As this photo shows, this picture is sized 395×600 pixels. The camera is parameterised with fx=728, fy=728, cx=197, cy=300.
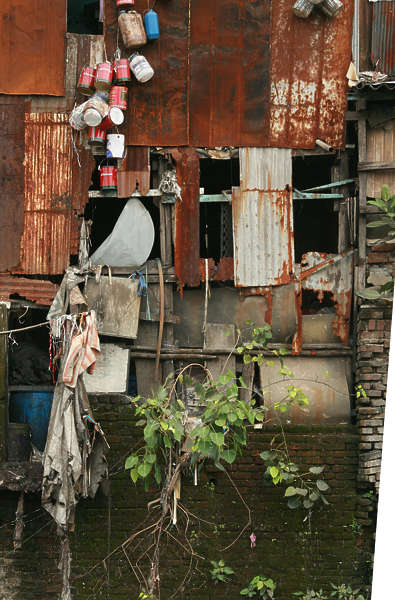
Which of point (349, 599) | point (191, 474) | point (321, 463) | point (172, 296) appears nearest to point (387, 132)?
point (172, 296)

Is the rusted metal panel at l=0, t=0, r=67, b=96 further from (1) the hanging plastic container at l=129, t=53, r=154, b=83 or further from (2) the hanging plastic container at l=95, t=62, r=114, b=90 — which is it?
(1) the hanging plastic container at l=129, t=53, r=154, b=83

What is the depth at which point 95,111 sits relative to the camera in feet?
24.3

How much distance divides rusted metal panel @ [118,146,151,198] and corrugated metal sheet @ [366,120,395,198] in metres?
2.36

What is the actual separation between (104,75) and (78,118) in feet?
1.70

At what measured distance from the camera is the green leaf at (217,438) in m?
6.02

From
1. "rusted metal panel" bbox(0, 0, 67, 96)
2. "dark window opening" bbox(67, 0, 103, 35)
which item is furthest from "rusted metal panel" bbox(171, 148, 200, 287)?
"dark window opening" bbox(67, 0, 103, 35)

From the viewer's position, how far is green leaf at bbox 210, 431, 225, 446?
19.7ft

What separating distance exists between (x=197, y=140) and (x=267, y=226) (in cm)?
119

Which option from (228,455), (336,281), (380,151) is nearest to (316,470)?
(228,455)

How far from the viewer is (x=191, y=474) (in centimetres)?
723

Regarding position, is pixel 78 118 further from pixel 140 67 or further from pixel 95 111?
pixel 140 67

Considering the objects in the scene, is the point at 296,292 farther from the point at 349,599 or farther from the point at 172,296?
the point at 349,599

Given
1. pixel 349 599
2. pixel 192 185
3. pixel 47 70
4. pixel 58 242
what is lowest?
pixel 349 599

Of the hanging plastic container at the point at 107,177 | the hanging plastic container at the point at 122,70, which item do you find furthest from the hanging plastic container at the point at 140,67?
the hanging plastic container at the point at 107,177
